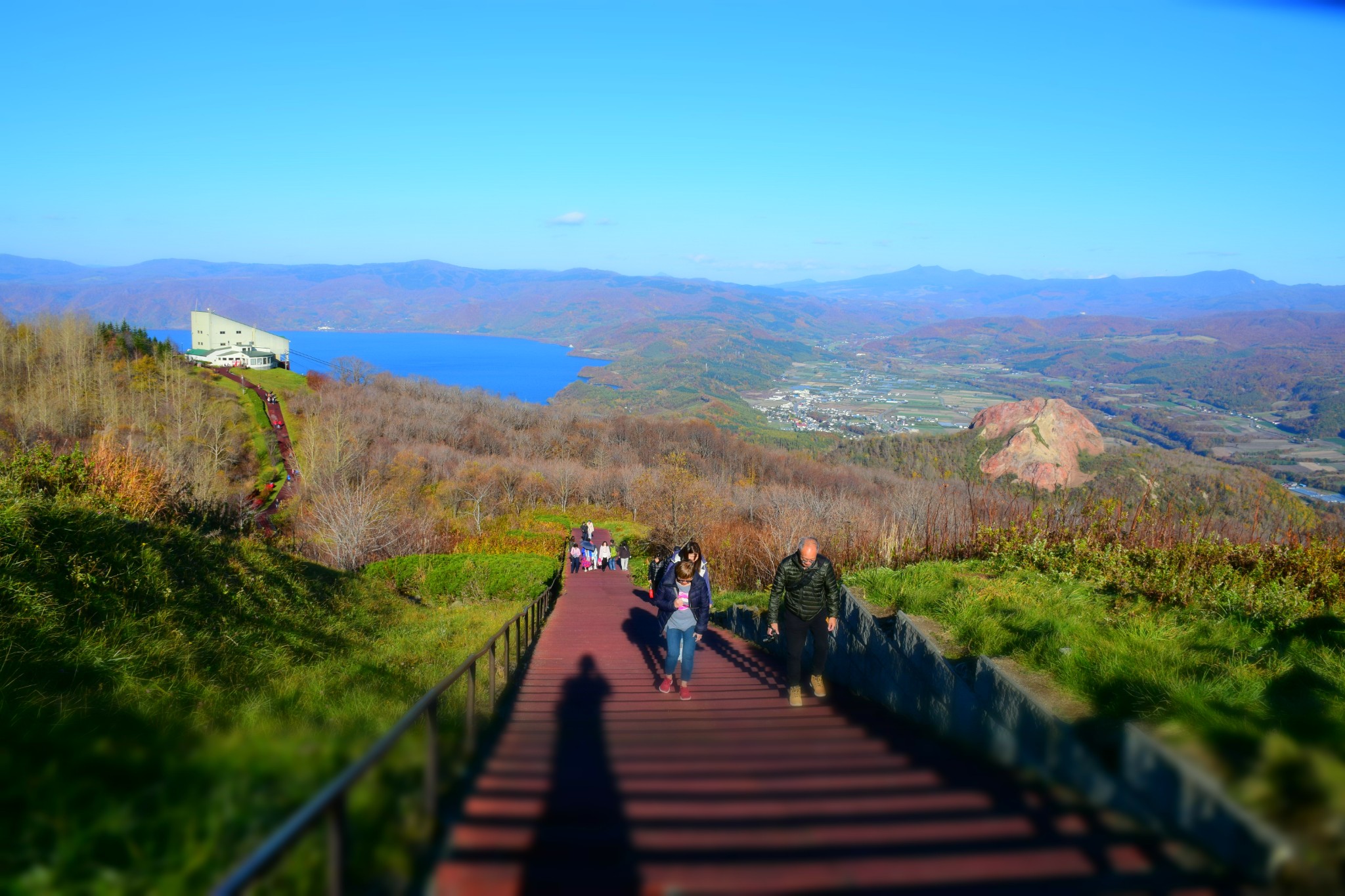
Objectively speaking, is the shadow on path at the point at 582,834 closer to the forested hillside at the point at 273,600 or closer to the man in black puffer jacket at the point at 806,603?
the forested hillside at the point at 273,600

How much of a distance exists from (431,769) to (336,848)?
886mm

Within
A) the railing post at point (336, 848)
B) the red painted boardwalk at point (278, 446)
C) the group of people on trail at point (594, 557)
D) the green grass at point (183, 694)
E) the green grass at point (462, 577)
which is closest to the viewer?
the railing post at point (336, 848)

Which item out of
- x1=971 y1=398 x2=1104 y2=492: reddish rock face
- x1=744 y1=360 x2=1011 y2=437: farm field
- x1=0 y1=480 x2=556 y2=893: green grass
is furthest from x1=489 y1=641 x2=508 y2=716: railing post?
x1=744 y1=360 x2=1011 y2=437: farm field

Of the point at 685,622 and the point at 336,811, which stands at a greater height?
the point at 336,811

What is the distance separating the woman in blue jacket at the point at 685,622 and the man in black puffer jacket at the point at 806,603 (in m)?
0.86

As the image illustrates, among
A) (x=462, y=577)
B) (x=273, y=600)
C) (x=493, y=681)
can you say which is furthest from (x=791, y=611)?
(x=462, y=577)

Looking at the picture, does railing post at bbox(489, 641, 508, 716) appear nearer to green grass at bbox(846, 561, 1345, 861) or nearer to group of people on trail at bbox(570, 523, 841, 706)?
group of people on trail at bbox(570, 523, 841, 706)

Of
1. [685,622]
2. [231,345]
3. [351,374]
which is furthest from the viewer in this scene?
[351,374]

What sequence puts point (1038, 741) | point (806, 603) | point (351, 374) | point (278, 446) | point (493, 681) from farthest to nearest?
point (351, 374)
point (278, 446)
point (806, 603)
point (493, 681)
point (1038, 741)

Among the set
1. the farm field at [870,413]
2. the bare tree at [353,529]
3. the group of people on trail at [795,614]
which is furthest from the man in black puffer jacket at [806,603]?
the farm field at [870,413]

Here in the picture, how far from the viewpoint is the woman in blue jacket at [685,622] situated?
6684 millimetres

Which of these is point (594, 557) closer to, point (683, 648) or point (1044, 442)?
point (683, 648)

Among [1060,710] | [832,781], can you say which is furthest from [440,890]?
[1060,710]

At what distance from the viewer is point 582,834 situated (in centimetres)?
278
